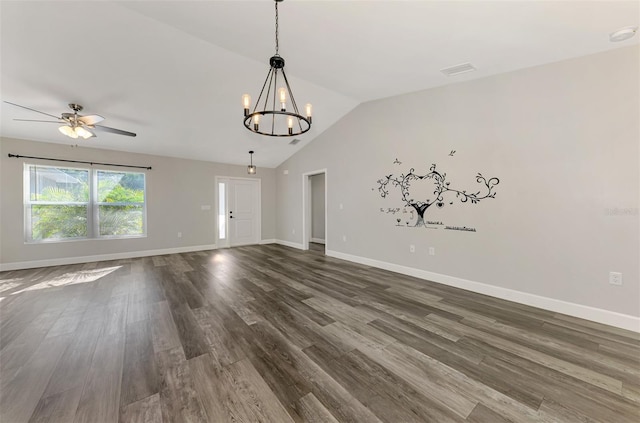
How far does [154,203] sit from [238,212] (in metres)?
2.19

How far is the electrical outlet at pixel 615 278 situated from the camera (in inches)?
99.5

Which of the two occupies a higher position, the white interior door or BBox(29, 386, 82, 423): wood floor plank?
the white interior door

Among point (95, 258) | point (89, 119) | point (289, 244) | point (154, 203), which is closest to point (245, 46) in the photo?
point (89, 119)

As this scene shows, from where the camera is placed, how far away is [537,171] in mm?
2975

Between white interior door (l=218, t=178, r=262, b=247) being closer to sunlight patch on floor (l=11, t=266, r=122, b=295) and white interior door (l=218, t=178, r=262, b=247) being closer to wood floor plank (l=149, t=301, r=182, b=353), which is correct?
sunlight patch on floor (l=11, t=266, r=122, b=295)

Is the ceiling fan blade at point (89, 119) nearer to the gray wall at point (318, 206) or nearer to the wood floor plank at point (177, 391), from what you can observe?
the wood floor plank at point (177, 391)

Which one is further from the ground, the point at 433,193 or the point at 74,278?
the point at 433,193

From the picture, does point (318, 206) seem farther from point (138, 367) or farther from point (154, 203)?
point (138, 367)

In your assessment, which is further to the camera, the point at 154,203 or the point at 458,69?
the point at 154,203

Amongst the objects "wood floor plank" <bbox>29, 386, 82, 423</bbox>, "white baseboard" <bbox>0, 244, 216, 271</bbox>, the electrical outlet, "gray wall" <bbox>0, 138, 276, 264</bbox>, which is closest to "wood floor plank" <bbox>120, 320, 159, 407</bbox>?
"wood floor plank" <bbox>29, 386, 82, 423</bbox>

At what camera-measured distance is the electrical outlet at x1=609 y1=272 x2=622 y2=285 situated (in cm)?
253

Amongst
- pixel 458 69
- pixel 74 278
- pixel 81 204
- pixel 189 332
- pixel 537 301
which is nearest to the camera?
pixel 189 332

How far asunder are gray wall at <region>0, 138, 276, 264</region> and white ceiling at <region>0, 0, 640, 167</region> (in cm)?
73

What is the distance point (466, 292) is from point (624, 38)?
10.8 feet
